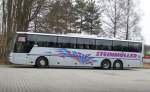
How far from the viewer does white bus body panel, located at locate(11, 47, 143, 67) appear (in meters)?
30.2

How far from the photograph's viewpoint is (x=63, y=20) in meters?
40.0

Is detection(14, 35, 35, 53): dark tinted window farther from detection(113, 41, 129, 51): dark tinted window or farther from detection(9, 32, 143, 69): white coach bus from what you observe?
detection(113, 41, 129, 51): dark tinted window

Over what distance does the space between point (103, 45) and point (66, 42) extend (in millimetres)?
3814

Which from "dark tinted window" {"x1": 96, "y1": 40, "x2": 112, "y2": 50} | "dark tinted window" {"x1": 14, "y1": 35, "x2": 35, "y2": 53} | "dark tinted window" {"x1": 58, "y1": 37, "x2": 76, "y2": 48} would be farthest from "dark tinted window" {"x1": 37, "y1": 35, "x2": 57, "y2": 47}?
"dark tinted window" {"x1": 96, "y1": 40, "x2": 112, "y2": 50}

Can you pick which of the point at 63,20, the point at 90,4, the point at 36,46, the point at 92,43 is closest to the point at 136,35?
the point at 90,4

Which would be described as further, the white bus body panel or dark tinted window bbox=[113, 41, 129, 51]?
dark tinted window bbox=[113, 41, 129, 51]

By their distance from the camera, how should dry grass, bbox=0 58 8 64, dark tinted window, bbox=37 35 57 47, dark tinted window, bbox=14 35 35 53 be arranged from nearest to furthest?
dark tinted window, bbox=14 35 35 53
dark tinted window, bbox=37 35 57 47
dry grass, bbox=0 58 8 64

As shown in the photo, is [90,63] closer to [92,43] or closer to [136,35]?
[92,43]

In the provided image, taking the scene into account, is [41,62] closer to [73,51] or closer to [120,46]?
[73,51]

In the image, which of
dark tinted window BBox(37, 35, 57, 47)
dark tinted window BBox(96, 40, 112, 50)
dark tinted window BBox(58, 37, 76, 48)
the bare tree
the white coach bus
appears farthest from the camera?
the bare tree

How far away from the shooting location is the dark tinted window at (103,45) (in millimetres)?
33312

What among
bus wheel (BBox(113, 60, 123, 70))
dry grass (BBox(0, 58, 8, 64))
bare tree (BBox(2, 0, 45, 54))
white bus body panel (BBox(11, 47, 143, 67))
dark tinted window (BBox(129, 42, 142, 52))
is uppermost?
bare tree (BBox(2, 0, 45, 54))

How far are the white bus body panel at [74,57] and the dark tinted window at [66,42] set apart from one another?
0.36 m

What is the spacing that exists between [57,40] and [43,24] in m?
6.76
